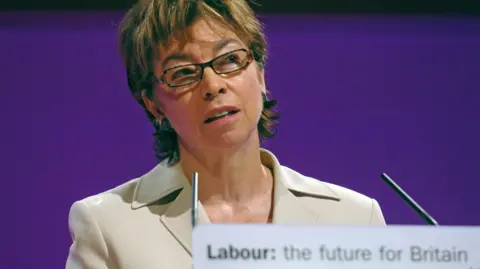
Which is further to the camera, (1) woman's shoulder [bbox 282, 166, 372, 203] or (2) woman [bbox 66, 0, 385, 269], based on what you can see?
(1) woman's shoulder [bbox 282, 166, 372, 203]

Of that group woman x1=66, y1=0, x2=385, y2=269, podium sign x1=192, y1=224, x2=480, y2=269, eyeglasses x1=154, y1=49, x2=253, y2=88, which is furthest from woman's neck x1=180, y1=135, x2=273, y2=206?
podium sign x1=192, y1=224, x2=480, y2=269

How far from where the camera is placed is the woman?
1.37 m

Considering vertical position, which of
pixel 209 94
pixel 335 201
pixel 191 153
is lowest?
pixel 335 201

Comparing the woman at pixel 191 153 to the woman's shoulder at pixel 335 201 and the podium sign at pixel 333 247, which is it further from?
the podium sign at pixel 333 247

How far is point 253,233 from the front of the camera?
2.79ft

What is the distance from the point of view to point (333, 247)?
2.80 ft

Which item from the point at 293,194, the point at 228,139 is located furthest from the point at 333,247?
the point at 293,194

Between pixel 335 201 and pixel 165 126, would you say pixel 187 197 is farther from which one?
pixel 335 201

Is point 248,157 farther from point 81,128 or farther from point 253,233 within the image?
point 253,233

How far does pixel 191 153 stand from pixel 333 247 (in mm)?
630

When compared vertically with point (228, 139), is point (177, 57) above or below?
above

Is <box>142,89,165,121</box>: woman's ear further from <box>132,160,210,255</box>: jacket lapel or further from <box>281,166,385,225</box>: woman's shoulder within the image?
<box>281,166,385,225</box>: woman's shoulder

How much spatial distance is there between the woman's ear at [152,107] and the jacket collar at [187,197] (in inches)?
3.9

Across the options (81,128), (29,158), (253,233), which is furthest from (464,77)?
(253,233)
